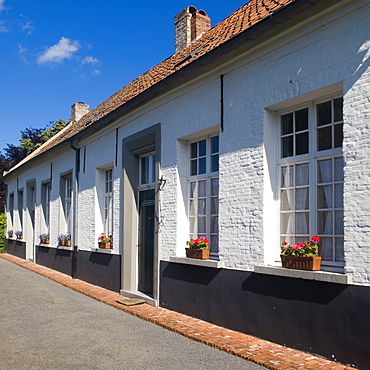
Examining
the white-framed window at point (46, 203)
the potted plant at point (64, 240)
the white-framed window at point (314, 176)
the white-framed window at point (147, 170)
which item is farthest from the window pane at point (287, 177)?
the white-framed window at point (46, 203)

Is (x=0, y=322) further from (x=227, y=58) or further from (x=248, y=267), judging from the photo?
(x=227, y=58)

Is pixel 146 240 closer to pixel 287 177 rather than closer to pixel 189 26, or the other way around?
pixel 287 177

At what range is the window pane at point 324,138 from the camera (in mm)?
5928

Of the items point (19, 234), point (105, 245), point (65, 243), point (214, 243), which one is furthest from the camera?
point (19, 234)

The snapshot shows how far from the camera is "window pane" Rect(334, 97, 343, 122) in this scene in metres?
5.77

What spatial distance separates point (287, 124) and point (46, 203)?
1377 cm

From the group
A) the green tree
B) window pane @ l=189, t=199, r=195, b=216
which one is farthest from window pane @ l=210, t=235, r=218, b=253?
the green tree

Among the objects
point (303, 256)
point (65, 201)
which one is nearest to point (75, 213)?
point (65, 201)

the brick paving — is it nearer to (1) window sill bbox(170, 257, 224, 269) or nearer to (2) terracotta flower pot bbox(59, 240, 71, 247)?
(1) window sill bbox(170, 257, 224, 269)

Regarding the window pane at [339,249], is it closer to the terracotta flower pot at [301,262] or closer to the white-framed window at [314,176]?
the white-framed window at [314,176]

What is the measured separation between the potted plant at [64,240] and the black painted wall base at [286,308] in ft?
24.3

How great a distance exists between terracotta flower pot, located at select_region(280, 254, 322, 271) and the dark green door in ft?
14.8

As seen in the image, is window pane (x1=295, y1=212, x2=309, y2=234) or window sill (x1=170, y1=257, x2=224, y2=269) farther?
window sill (x1=170, y1=257, x2=224, y2=269)

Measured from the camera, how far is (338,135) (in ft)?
19.0
